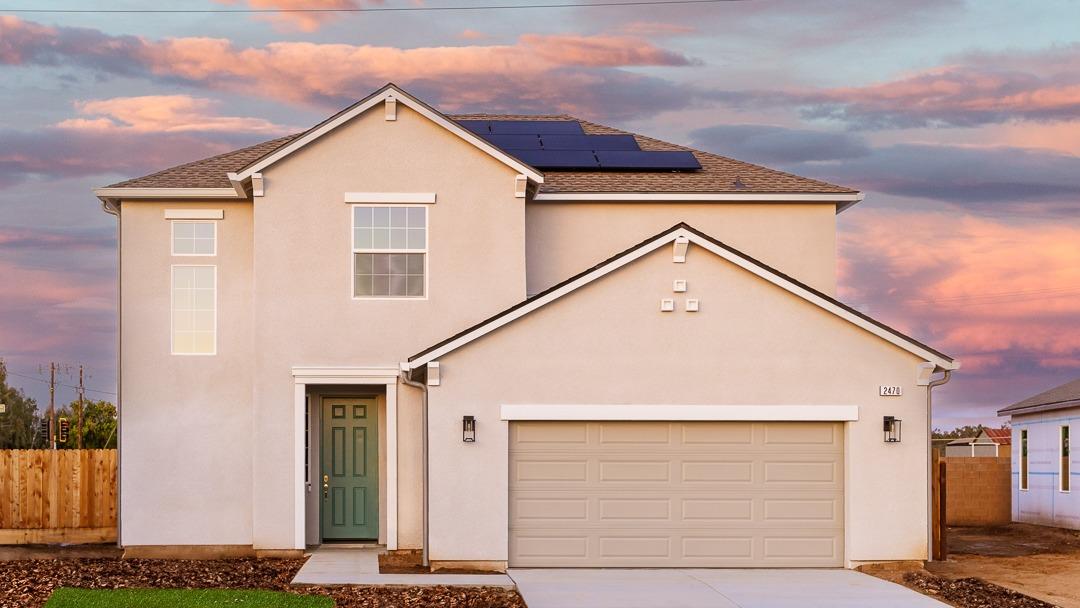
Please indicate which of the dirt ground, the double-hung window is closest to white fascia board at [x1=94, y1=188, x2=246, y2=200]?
the double-hung window

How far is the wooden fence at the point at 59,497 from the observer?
23344mm

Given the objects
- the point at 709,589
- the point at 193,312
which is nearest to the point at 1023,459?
the point at 709,589

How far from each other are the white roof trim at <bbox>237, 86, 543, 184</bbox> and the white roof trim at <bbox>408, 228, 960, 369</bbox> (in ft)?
7.91

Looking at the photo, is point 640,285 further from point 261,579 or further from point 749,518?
point 261,579

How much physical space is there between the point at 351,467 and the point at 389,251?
11.5 feet

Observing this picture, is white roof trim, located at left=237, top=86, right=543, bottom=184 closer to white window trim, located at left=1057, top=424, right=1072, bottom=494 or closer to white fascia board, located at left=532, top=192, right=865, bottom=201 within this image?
white fascia board, located at left=532, top=192, right=865, bottom=201

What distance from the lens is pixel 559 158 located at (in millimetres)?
23188

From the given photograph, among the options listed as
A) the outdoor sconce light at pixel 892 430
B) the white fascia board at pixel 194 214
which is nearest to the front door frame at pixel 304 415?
the white fascia board at pixel 194 214

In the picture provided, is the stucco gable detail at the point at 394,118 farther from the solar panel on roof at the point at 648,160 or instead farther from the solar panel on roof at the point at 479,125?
the solar panel on roof at the point at 479,125

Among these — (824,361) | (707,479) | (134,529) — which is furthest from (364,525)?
(824,361)

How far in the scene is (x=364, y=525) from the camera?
21078mm

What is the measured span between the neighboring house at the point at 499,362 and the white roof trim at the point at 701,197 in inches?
1.9

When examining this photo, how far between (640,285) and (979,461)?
14.8 m

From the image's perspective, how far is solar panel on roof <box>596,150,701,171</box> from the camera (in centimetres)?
2300
